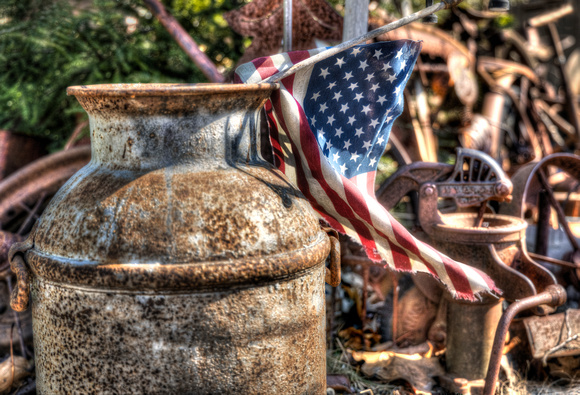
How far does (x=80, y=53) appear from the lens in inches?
162

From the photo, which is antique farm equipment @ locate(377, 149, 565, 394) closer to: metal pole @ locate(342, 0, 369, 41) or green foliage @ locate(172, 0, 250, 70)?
metal pole @ locate(342, 0, 369, 41)

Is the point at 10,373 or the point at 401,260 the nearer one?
the point at 401,260

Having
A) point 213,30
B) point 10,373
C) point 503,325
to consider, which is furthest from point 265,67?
point 213,30

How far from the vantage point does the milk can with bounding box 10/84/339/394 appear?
1.77 m

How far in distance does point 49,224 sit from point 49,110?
260cm

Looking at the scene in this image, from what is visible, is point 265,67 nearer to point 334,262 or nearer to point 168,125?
point 168,125

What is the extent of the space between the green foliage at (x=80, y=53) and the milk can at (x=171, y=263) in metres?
2.18

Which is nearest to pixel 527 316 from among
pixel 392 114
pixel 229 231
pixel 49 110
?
pixel 392 114

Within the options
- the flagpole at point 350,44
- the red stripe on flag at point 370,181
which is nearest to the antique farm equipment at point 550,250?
the red stripe on flag at point 370,181

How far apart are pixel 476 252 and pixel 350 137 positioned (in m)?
0.91

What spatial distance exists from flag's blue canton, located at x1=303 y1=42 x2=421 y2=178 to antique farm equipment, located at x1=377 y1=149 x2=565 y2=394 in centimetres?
58

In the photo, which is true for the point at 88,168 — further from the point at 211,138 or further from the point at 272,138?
the point at 272,138

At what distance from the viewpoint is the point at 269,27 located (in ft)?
10.9

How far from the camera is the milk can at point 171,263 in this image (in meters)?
1.77
